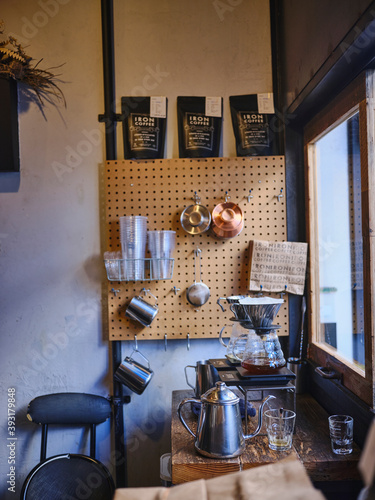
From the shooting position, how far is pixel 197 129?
242cm

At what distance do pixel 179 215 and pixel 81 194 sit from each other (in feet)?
1.88

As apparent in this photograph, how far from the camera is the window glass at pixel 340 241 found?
183 centimetres

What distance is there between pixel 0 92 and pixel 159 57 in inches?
35.1

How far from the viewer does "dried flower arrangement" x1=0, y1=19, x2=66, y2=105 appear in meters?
2.35

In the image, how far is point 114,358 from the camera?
2418mm

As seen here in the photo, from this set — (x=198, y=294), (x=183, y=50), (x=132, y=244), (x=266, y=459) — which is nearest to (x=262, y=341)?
(x=266, y=459)

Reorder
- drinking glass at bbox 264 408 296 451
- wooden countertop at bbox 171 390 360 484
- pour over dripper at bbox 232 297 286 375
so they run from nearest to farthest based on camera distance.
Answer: wooden countertop at bbox 171 390 360 484 → drinking glass at bbox 264 408 296 451 → pour over dripper at bbox 232 297 286 375

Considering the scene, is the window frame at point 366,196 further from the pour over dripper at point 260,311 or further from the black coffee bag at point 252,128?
the black coffee bag at point 252,128

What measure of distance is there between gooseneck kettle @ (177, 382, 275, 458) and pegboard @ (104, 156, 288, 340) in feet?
2.59

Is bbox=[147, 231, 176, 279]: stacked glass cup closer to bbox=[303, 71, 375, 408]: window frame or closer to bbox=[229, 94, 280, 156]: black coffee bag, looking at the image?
bbox=[229, 94, 280, 156]: black coffee bag

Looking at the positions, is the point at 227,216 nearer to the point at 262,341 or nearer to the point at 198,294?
the point at 198,294

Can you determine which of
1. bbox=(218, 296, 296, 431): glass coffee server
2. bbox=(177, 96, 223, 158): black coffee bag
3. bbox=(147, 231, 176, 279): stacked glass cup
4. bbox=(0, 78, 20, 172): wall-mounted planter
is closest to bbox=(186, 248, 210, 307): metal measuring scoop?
bbox=(147, 231, 176, 279): stacked glass cup

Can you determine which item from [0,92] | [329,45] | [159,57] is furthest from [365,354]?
[0,92]

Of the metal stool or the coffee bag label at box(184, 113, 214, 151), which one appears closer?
the metal stool
